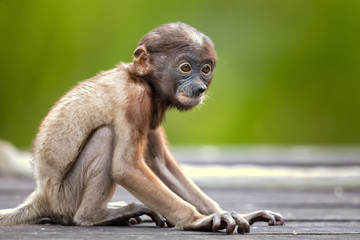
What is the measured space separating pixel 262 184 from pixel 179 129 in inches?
209

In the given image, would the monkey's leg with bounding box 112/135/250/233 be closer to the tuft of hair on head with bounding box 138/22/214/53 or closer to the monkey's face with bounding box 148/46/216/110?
the monkey's face with bounding box 148/46/216/110

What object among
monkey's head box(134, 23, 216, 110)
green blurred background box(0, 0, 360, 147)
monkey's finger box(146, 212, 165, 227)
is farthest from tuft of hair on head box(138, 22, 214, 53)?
green blurred background box(0, 0, 360, 147)

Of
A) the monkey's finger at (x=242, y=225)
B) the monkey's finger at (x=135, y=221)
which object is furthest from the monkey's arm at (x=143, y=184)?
the monkey's finger at (x=135, y=221)

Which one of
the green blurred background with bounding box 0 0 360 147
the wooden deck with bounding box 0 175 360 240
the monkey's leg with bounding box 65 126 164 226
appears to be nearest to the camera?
the wooden deck with bounding box 0 175 360 240

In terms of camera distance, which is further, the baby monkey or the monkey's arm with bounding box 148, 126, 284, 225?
the monkey's arm with bounding box 148, 126, 284, 225

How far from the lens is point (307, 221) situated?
5.09 meters

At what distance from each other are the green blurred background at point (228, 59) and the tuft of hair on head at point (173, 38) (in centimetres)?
747

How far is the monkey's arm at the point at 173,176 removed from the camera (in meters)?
4.81

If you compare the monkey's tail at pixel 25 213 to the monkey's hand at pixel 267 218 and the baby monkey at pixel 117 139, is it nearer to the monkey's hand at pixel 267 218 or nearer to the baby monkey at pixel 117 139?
the baby monkey at pixel 117 139

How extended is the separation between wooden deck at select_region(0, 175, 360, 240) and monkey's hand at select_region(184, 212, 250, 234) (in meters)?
0.04

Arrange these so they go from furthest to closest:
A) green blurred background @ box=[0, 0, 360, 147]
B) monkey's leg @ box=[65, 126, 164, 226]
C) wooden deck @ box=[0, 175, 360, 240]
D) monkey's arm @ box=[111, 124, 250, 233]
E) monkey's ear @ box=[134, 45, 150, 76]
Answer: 1. green blurred background @ box=[0, 0, 360, 147]
2. monkey's ear @ box=[134, 45, 150, 76]
3. monkey's leg @ box=[65, 126, 164, 226]
4. monkey's arm @ box=[111, 124, 250, 233]
5. wooden deck @ box=[0, 175, 360, 240]

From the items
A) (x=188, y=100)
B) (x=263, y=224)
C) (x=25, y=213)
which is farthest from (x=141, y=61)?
(x=263, y=224)

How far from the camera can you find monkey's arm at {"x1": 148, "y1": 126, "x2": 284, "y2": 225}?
4.81 m

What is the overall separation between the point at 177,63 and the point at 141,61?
0.23 m
